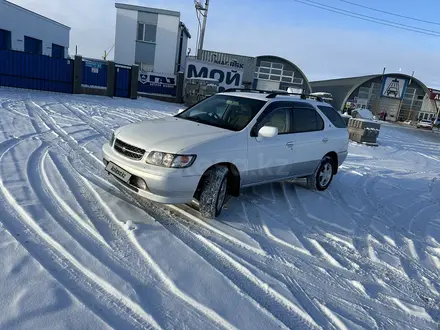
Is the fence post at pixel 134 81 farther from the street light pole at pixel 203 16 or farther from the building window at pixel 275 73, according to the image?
the building window at pixel 275 73

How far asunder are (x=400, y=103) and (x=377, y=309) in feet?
155

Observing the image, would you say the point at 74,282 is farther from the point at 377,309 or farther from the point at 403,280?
the point at 403,280

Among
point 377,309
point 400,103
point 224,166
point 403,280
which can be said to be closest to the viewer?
point 377,309

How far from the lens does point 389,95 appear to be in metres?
42.8

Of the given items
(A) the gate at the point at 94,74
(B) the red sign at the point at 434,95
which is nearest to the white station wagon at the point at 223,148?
(A) the gate at the point at 94,74

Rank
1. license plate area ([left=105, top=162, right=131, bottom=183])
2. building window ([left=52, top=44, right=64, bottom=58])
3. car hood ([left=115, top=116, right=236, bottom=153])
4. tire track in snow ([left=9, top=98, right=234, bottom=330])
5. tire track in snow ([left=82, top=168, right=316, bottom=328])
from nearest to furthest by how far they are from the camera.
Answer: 1. tire track in snow ([left=82, top=168, right=316, bottom=328])
2. car hood ([left=115, top=116, right=236, bottom=153])
3. license plate area ([left=105, top=162, right=131, bottom=183])
4. tire track in snow ([left=9, top=98, right=234, bottom=330])
5. building window ([left=52, top=44, right=64, bottom=58])

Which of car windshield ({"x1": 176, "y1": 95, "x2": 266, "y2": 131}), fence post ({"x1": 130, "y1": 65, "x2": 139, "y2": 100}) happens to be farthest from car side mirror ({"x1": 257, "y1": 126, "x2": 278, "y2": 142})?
fence post ({"x1": 130, "y1": 65, "x2": 139, "y2": 100})

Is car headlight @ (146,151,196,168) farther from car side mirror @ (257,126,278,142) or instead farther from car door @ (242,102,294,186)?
car side mirror @ (257,126,278,142)

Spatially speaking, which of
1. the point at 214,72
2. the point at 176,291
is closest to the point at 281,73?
the point at 214,72

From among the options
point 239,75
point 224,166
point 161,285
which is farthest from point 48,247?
point 239,75

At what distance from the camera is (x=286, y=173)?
17.0ft

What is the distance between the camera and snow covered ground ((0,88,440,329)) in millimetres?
2521

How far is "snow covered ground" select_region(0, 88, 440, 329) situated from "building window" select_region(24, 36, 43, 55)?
21767mm

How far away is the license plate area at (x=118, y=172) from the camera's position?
12.9ft
